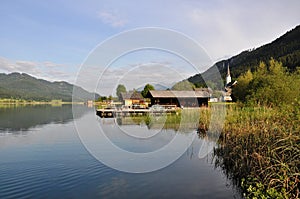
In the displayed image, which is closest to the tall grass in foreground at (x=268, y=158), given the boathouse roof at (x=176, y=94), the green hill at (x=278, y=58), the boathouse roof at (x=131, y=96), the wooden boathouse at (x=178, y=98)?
the boathouse roof at (x=176, y=94)

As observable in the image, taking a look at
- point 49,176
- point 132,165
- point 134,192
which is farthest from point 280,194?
point 49,176

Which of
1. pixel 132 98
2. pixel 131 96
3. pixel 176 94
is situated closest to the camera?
pixel 176 94

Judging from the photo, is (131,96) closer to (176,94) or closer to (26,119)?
(176,94)

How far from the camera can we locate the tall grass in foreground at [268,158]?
652 centimetres

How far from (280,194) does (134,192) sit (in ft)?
14.7

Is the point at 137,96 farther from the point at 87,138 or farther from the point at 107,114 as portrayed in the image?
the point at 87,138

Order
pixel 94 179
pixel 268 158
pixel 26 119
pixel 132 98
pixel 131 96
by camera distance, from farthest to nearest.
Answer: pixel 131 96, pixel 132 98, pixel 26 119, pixel 94 179, pixel 268 158

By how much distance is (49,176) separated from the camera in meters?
10.6

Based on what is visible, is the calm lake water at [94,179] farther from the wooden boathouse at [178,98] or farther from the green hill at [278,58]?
the wooden boathouse at [178,98]

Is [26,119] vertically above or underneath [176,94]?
underneath

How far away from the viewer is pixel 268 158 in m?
7.13

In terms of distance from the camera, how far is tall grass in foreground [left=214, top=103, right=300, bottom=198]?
6.52 metres

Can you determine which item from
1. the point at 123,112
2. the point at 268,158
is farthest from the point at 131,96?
the point at 268,158

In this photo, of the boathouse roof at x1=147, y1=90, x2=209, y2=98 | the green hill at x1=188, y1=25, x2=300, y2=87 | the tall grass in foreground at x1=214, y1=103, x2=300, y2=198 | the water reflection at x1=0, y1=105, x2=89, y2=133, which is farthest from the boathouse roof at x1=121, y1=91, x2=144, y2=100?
the tall grass in foreground at x1=214, y1=103, x2=300, y2=198
